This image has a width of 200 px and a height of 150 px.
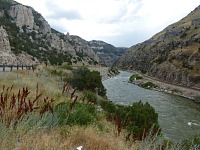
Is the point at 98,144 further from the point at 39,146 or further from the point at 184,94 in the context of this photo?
the point at 184,94

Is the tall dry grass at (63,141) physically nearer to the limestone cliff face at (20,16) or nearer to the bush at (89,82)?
the bush at (89,82)

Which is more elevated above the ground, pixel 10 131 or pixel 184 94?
pixel 10 131

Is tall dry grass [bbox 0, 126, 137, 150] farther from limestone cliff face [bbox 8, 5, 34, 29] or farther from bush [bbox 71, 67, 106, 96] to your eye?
limestone cliff face [bbox 8, 5, 34, 29]

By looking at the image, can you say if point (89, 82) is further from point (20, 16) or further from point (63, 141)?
point (20, 16)

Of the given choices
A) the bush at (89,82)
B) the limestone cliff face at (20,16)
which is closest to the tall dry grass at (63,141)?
the bush at (89,82)

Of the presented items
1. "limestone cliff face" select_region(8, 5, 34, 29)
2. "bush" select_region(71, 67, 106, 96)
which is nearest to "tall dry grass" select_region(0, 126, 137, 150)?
"bush" select_region(71, 67, 106, 96)

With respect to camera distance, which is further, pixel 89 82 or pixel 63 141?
pixel 89 82

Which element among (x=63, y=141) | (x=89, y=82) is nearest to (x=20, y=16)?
(x=89, y=82)

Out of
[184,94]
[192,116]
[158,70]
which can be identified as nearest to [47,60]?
[158,70]

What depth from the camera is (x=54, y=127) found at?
6.16 metres

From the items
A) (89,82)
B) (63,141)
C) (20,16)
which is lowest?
(89,82)

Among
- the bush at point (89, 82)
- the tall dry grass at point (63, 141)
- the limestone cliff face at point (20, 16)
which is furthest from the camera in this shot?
the limestone cliff face at point (20, 16)

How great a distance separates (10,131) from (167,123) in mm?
24735

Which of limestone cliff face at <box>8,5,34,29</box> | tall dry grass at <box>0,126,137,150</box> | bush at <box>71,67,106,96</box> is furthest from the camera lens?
limestone cliff face at <box>8,5,34,29</box>
